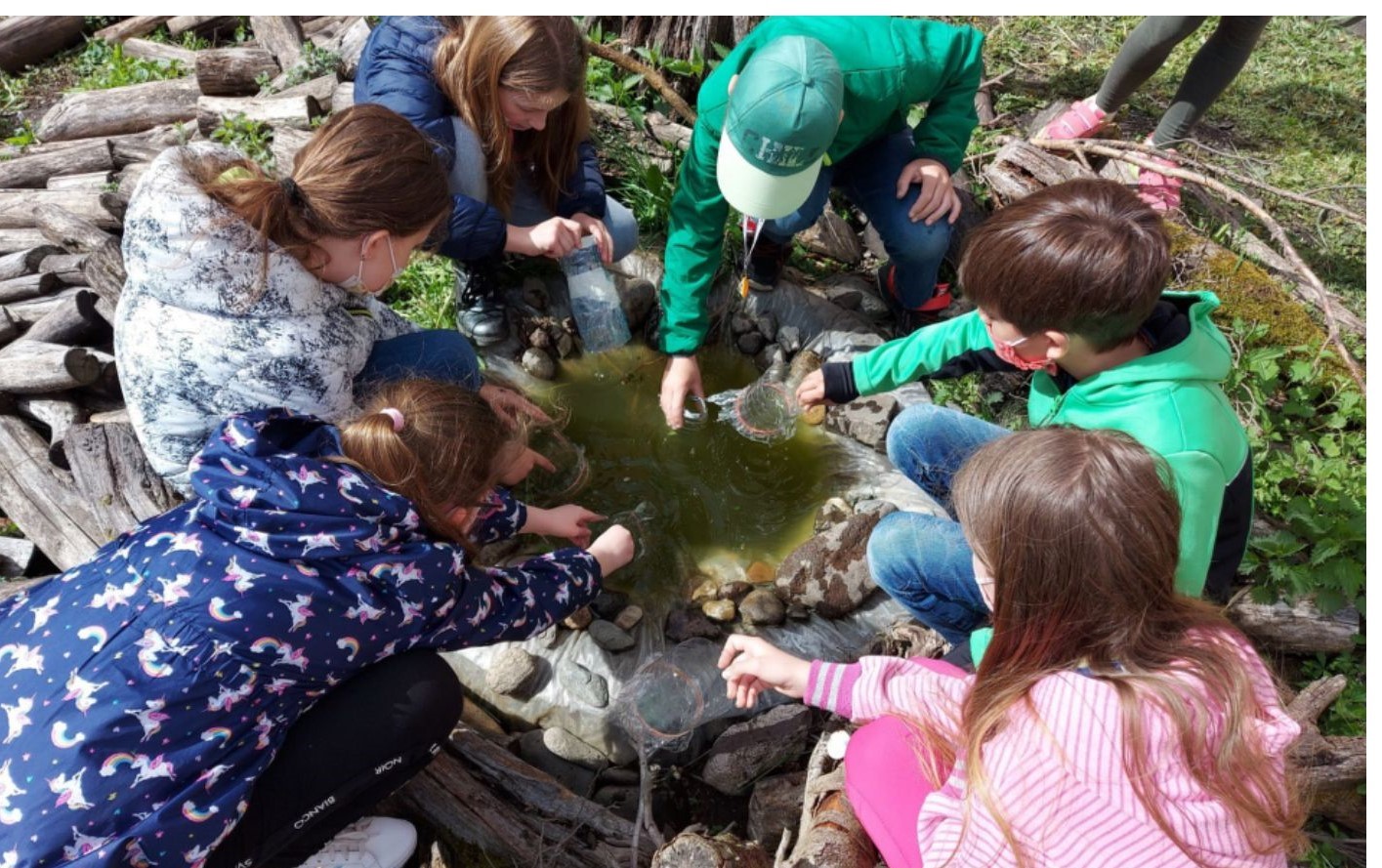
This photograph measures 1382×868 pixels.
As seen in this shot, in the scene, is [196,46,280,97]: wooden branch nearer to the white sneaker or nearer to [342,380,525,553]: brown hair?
[342,380,525,553]: brown hair

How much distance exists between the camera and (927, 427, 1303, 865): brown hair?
1.48 m

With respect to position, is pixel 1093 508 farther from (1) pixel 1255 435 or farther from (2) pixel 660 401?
(1) pixel 1255 435

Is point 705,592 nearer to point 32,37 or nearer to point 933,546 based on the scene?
point 933,546

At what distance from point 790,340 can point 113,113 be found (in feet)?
11.1

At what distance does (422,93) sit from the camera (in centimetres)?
278

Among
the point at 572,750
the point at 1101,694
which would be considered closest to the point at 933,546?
the point at 1101,694

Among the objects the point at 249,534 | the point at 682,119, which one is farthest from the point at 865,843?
the point at 682,119

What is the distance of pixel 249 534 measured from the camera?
173 cm

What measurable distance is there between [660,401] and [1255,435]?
6.85 feet

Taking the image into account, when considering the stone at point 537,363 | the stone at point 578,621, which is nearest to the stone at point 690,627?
the stone at point 578,621

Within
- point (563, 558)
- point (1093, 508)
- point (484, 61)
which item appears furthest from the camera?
point (484, 61)

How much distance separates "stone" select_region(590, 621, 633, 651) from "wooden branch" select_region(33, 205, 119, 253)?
236 centimetres

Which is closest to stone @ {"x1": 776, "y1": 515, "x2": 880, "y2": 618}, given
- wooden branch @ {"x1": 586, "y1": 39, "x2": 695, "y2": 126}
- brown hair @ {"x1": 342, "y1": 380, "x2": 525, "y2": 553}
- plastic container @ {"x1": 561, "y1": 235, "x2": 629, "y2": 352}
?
brown hair @ {"x1": 342, "y1": 380, "x2": 525, "y2": 553}

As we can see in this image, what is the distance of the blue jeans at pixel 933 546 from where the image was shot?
7.79 ft
